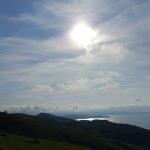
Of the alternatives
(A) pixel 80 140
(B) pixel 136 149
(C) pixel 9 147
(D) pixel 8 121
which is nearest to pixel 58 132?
(A) pixel 80 140

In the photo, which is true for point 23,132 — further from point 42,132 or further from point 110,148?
point 110,148

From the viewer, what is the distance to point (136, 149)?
166750 mm

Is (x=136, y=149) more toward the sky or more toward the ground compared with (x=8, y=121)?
more toward the ground

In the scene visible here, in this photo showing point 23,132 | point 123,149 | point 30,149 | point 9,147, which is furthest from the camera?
point 123,149

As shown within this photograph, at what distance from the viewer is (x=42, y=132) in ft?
478

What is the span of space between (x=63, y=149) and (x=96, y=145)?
250 ft

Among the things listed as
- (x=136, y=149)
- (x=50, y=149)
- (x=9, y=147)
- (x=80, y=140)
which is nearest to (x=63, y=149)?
(x=50, y=149)

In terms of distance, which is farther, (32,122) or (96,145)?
(32,122)

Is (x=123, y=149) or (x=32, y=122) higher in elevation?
(x=32, y=122)

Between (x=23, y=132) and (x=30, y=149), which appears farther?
(x=23, y=132)

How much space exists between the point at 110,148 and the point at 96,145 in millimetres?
5683

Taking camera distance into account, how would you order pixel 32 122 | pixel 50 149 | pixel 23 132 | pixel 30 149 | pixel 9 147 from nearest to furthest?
1. pixel 9 147
2. pixel 30 149
3. pixel 50 149
4. pixel 23 132
5. pixel 32 122

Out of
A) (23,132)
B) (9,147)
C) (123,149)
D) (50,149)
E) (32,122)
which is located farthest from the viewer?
(32,122)

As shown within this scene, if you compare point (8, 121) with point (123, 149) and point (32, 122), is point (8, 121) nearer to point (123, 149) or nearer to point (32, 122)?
point (32, 122)
